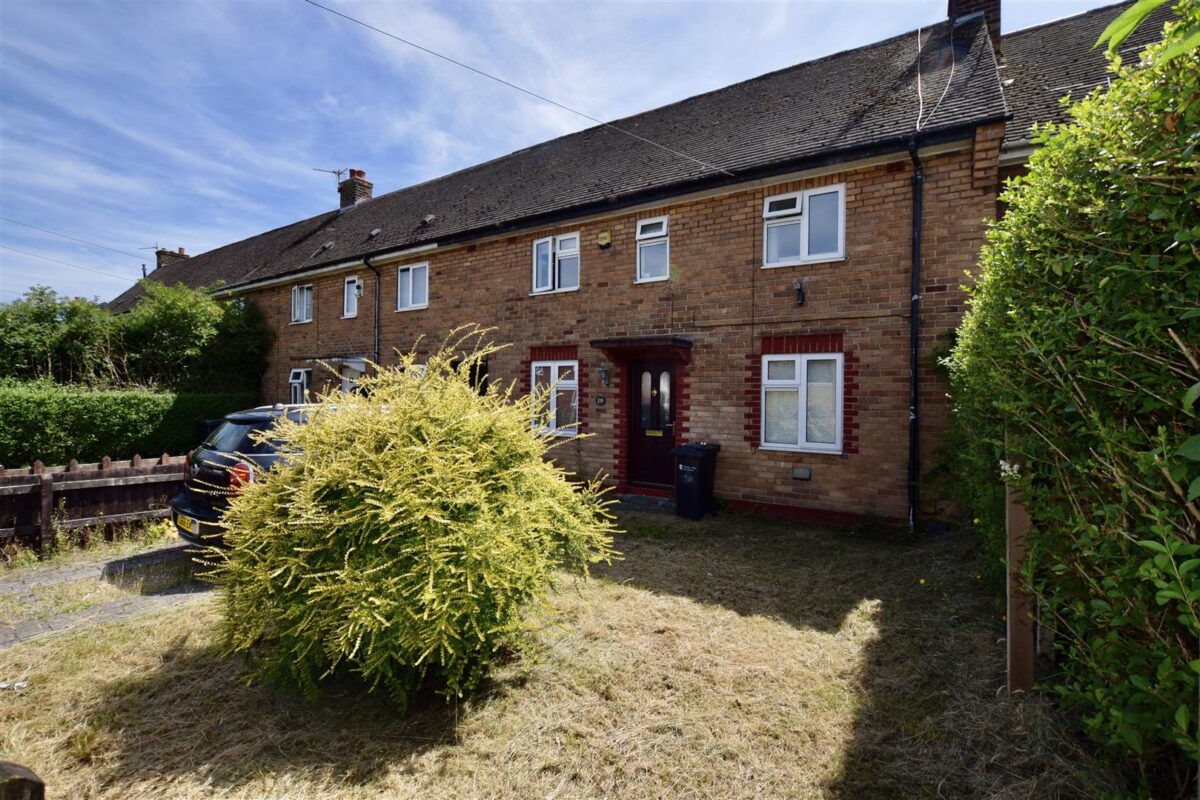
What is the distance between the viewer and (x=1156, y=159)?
6.34 feet

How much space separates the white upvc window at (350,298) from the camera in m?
14.5

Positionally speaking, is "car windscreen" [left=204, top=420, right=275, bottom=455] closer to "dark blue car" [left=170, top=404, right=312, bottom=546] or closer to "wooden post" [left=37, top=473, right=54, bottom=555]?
"dark blue car" [left=170, top=404, right=312, bottom=546]

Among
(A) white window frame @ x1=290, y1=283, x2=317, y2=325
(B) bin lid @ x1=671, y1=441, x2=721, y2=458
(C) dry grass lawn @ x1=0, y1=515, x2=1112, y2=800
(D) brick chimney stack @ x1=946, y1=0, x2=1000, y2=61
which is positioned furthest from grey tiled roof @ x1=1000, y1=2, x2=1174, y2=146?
(A) white window frame @ x1=290, y1=283, x2=317, y2=325

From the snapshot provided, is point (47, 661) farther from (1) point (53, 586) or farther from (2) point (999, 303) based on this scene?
(2) point (999, 303)

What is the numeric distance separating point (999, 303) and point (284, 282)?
17.6 metres

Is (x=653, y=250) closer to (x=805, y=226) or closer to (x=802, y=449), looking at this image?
(x=805, y=226)

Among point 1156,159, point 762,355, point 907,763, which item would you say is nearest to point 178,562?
point 907,763

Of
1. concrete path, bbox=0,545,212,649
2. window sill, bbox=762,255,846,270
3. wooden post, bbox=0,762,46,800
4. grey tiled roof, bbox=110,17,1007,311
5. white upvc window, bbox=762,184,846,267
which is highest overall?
grey tiled roof, bbox=110,17,1007,311

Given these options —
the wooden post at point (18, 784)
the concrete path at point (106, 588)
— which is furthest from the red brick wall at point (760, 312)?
the wooden post at point (18, 784)

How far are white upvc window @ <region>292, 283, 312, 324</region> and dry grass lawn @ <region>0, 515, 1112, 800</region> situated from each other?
42.3ft

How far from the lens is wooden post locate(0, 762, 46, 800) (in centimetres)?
198

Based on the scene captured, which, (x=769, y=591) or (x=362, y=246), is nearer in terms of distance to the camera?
(x=769, y=591)

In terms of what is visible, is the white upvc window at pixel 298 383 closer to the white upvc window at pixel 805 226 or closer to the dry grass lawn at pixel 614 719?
the dry grass lawn at pixel 614 719

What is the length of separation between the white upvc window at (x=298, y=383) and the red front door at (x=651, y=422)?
1020cm
